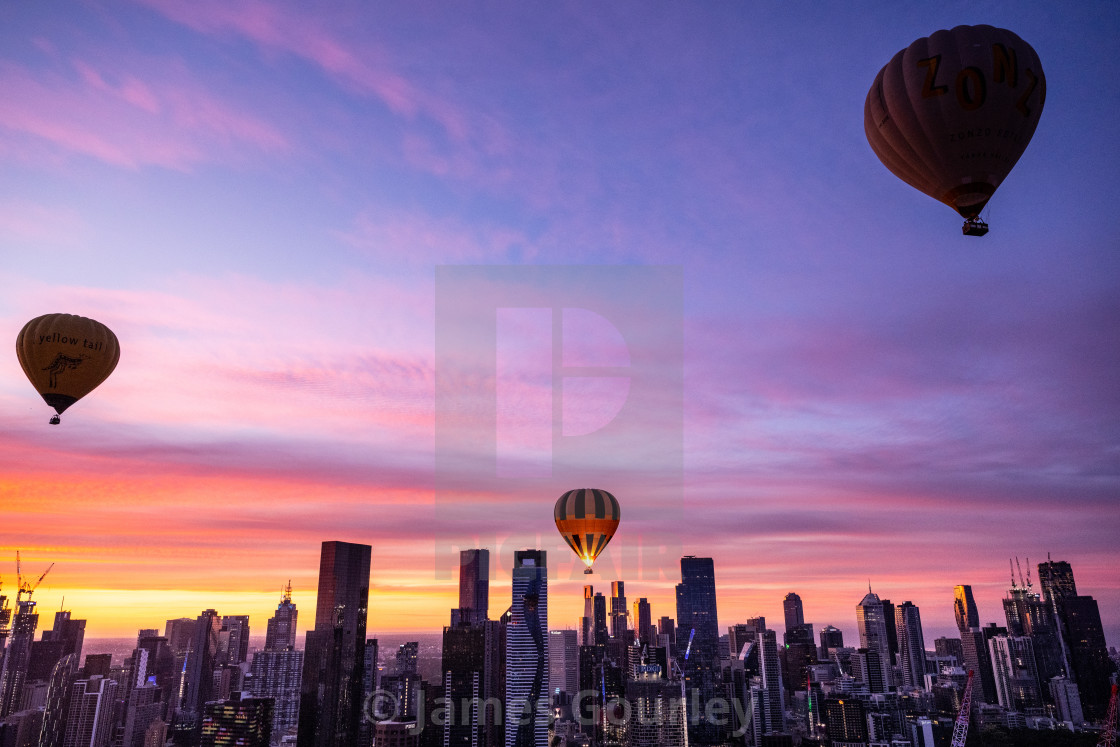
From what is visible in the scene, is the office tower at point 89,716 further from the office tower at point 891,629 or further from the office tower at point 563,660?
the office tower at point 891,629

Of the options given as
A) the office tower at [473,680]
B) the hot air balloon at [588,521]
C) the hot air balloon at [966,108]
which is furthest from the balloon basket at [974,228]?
the office tower at [473,680]

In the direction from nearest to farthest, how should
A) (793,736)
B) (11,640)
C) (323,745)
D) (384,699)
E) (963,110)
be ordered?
(963,110), (793,736), (323,745), (384,699), (11,640)

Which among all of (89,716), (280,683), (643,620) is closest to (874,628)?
(643,620)

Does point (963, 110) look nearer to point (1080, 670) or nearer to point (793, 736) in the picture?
point (793, 736)

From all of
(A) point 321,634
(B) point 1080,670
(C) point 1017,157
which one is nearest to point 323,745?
(A) point 321,634

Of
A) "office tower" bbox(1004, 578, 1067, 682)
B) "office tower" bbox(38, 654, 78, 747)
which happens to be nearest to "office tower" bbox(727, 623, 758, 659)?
"office tower" bbox(1004, 578, 1067, 682)

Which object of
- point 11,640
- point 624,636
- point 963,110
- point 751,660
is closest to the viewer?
point 963,110

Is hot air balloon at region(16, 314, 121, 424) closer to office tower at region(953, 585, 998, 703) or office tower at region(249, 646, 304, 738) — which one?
office tower at region(249, 646, 304, 738)
